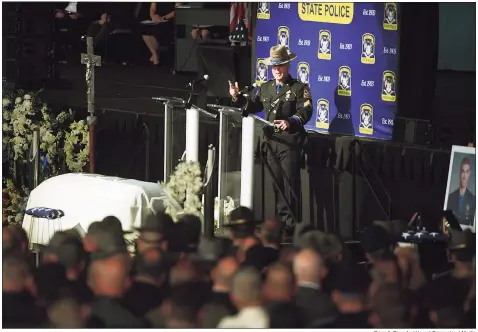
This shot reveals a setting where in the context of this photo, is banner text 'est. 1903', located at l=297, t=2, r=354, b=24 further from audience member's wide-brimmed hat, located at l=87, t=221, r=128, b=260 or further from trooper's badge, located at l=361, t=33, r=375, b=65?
audience member's wide-brimmed hat, located at l=87, t=221, r=128, b=260

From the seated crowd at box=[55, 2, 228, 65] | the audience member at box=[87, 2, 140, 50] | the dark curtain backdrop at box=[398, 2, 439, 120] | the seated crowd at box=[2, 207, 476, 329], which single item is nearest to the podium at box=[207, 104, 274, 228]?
the dark curtain backdrop at box=[398, 2, 439, 120]

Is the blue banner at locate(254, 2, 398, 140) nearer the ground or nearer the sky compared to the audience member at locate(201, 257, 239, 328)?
nearer the sky

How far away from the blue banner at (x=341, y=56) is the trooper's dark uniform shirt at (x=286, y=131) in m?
0.66

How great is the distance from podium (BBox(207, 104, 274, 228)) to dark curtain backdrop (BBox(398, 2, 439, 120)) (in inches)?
46.8

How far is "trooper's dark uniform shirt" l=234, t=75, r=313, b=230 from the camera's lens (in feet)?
30.6

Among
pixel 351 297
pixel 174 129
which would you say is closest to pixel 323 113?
pixel 174 129

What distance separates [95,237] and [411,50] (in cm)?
344

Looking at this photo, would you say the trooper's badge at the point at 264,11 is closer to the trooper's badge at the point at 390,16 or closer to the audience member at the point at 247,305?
the trooper's badge at the point at 390,16

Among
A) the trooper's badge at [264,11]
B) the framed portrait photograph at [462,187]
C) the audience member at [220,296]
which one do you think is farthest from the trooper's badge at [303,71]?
the audience member at [220,296]

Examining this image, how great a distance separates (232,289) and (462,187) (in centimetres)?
246

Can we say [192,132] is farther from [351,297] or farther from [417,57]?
[351,297]

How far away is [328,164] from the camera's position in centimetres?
956

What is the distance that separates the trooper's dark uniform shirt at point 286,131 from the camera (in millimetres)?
9328

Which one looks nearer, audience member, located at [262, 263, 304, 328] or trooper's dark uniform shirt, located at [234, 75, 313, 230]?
audience member, located at [262, 263, 304, 328]
